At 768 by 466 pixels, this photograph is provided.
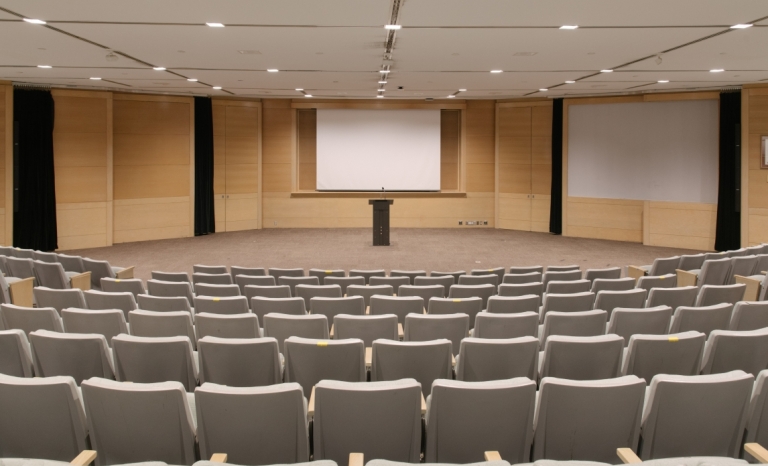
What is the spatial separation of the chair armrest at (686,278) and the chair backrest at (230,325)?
6053 mm

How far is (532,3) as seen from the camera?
6.21 metres

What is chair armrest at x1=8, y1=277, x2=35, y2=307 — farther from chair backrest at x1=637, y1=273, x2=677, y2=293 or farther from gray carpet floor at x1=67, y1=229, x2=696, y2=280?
chair backrest at x1=637, y1=273, x2=677, y2=293

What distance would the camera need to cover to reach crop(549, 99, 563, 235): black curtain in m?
16.3

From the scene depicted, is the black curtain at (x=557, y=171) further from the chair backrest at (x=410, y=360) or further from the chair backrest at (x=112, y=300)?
the chair backrest at (x=410, y=360)

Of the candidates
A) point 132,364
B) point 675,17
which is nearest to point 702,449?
point 132,364

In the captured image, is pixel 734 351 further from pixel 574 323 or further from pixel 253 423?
pixel 253 423

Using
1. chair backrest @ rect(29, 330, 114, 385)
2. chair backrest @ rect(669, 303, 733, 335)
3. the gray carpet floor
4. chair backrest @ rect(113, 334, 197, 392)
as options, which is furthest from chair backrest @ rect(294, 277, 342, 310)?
the gray carpet floor

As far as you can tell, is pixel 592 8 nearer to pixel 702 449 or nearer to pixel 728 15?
pixel 728 15

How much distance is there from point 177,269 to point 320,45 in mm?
5098

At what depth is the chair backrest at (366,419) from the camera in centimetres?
276

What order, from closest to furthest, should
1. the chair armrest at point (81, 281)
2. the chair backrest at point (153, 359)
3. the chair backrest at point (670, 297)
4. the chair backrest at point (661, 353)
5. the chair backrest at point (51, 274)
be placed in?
the chair backrest at point (153, 359) < the chair backrest at point (661, 353) < the chair backrest at point (670, 297) < the chair backrest at point (51, 274) < the chair armrest at point (81, 281)

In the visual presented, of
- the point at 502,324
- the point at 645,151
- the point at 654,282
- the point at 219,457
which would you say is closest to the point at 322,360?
the point at 219,457

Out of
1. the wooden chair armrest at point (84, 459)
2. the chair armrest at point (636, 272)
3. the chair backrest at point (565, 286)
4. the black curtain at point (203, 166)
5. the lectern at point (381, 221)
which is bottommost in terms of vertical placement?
the wooden chair armrest at point (84, 459)

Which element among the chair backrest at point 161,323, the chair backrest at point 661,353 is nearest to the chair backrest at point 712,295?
the chair backrest at point 661,353
